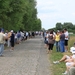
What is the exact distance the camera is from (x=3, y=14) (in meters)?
33.0

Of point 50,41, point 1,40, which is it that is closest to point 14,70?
point 1,40

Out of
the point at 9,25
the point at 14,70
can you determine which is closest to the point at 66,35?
the point at 14,70

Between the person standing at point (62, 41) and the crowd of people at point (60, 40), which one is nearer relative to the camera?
the crowd of people at point (60, 40)

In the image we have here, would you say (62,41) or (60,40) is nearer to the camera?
(62,41)

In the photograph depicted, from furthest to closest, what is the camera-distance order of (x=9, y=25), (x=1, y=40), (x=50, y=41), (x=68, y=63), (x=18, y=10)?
(x=9, y=25), (x=18, y=10), (x=50, y=41), (x=1, y=40), (x=68, y=63)

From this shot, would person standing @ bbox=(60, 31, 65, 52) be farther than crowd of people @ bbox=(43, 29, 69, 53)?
Yes

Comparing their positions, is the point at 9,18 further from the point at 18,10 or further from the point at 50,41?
the point at 50,41

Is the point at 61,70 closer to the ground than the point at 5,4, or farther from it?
closer to the ground

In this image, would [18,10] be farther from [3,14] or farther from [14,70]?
[14,70]

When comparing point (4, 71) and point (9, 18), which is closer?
point (4, 71)

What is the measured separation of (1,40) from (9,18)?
49.4 feet

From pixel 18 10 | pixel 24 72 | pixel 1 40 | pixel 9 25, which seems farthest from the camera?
pixel 9 25

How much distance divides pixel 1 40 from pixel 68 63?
398 inches

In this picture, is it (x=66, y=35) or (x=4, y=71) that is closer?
(x=4, y=71)
